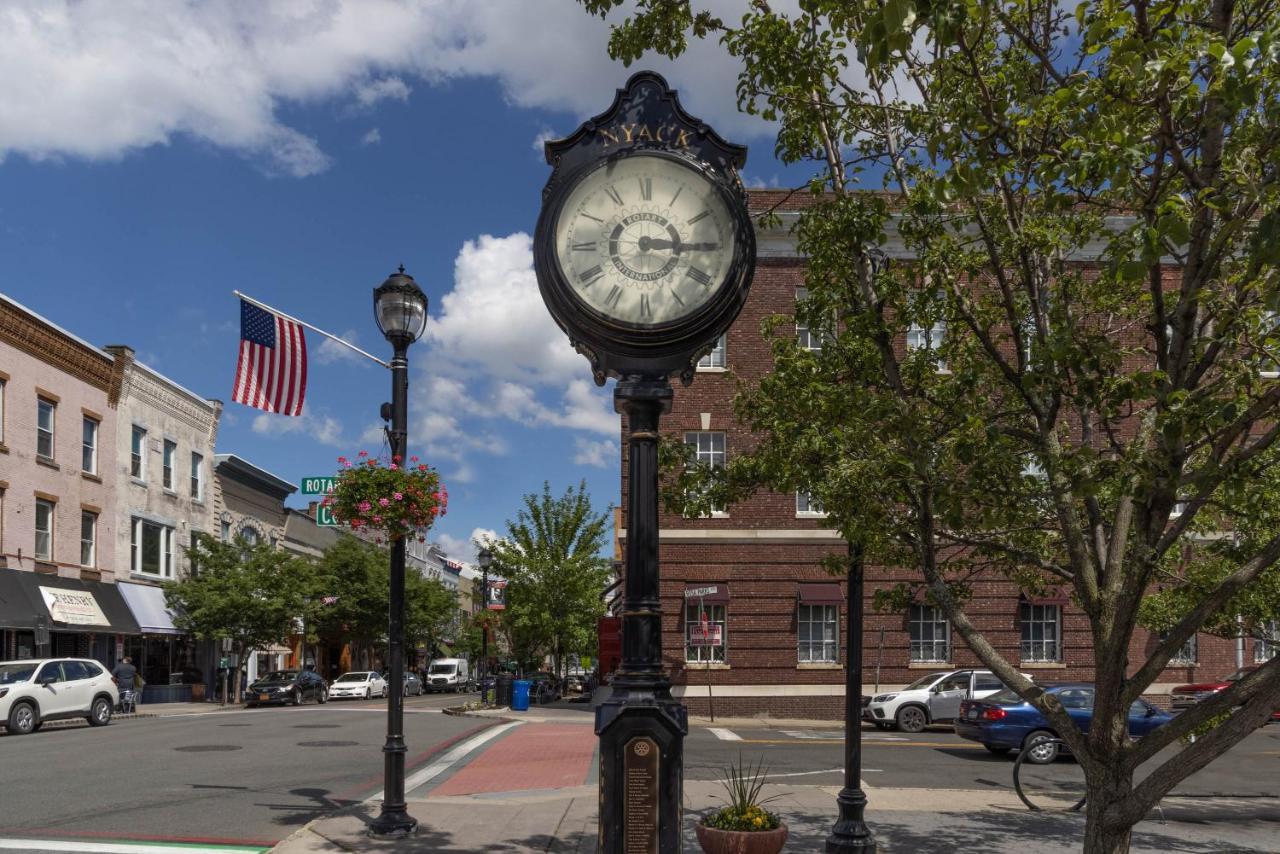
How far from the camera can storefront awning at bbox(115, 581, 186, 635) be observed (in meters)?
36.0

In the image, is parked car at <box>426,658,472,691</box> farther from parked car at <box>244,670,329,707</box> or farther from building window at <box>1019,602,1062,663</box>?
building window at <box>1019,602,1062,663</box>

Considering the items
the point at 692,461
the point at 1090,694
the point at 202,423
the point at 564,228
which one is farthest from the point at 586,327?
the point at 202,423

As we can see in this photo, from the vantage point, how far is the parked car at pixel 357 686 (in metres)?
45.0

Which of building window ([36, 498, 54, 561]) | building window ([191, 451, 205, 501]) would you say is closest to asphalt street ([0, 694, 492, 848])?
building window ([36, 498, 54, 561])

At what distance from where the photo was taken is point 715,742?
21.7m

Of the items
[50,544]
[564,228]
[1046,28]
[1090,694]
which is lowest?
[1090,694]

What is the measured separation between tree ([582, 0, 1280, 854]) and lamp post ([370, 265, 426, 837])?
3204mm

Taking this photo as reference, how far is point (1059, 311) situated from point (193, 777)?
12709 mm

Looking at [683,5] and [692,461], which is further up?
[683,5]

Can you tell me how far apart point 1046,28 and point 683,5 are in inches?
88.7

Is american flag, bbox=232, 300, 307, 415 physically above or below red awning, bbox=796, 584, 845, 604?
above

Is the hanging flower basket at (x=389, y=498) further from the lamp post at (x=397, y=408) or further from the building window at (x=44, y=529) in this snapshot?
the building window at (x=44, y=529)

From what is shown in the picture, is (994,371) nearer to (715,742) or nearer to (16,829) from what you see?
(16,829)

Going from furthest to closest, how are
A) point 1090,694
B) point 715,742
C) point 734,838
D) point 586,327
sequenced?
1. point 715,742
2. point 1090,694
3. point 734,838
4. point 586,327
